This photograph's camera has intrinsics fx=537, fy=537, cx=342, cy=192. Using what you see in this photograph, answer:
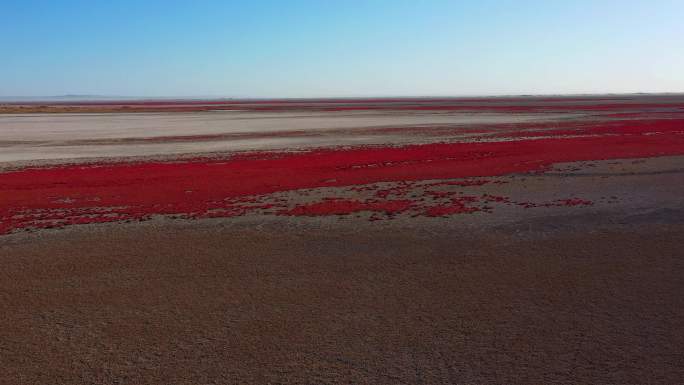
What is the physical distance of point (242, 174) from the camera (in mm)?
26547

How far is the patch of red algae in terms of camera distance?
18.6 metres

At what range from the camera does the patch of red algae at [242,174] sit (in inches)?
733

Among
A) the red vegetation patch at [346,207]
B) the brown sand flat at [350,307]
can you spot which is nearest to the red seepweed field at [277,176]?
the red vegetation patch at [346,207]

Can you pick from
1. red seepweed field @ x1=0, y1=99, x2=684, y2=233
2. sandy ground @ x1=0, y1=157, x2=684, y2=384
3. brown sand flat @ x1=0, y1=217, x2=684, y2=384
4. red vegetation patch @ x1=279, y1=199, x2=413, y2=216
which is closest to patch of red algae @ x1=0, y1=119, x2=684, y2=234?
red seepweed field @ x1=0, y1=99, x2=684, y2=233

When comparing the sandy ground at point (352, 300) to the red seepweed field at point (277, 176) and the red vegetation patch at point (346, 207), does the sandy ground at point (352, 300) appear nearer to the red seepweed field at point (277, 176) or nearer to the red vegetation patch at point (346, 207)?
the red vegetation patch at point (346, 207)

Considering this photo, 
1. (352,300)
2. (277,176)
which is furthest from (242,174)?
(352,300)

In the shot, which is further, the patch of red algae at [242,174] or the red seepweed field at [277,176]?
the patch of red algae at [242,174]

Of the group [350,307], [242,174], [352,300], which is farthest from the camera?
[242,174]

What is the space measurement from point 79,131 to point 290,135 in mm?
23301

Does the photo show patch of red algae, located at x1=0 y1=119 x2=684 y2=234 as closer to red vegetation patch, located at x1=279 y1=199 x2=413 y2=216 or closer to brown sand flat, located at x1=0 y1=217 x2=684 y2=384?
red vegetation patch, located at x1=279 y1=199 x2=413 y2=216

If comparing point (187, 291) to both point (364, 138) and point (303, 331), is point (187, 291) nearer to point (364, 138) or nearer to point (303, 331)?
point (303, 331)

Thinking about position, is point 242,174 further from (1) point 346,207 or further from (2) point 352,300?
(2) point 352,300

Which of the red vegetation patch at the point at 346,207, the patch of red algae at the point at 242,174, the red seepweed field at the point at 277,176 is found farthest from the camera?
the patch of red algae at the point at 242,174

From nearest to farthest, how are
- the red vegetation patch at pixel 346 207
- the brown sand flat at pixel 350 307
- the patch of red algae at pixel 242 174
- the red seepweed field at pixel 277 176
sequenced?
1. the brown sand flat at pixel 350 307
2. the red vegetation patch at pixel 346 207
3. the red seepweed field at pixel 277 176
4. the patch of red algae at pixel 242 174
